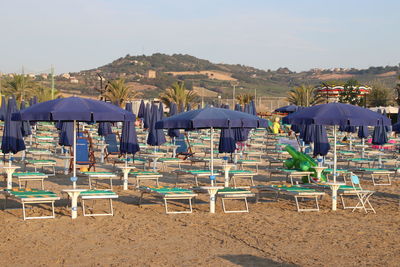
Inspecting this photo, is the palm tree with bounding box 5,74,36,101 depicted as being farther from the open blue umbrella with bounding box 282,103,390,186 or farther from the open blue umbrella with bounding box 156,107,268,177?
the open blue umbrella with bounding box 282,103,390,186

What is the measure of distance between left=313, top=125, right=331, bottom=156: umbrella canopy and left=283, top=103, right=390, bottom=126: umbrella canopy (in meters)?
3.17

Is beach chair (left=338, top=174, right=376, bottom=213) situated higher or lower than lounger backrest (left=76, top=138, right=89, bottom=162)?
lower

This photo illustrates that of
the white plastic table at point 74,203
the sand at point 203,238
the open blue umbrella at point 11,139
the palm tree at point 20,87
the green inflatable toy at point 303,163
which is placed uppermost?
the palm tree at point 20,87

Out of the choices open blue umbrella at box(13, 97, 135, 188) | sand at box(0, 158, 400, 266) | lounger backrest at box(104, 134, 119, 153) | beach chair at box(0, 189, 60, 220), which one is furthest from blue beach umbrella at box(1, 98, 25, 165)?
lounger backrest at box(104, 134, 119, 153)

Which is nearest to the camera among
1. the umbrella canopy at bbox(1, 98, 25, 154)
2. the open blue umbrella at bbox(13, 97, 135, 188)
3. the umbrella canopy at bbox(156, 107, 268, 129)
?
the open blue umbrella at bbox(13, 97, 135, 188)

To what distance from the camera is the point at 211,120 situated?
10531mm

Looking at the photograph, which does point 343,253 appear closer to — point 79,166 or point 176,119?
point 176,119

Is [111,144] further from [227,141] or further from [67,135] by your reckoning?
[227,141]

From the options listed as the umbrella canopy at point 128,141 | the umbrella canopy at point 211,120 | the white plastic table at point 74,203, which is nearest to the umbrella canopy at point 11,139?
the umbrella canopy at point 128,141

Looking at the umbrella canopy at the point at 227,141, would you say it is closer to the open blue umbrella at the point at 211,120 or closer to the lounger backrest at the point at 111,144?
the open blue umbrella at the point at 211,120

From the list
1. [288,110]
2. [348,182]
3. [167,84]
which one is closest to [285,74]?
[167,84]

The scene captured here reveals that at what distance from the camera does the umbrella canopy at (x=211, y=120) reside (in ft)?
34.4

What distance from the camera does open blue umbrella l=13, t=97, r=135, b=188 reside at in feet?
31.0

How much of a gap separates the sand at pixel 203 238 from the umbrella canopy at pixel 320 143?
3.29 metres
